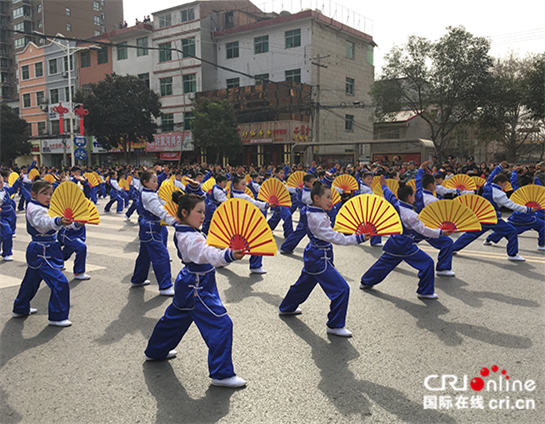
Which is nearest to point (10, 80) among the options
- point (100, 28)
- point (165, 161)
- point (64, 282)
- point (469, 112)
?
point (100, 28)

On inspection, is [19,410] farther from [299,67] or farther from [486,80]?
[299,67]

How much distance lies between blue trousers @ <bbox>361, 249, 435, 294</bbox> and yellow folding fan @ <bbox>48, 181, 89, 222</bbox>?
3.84 m

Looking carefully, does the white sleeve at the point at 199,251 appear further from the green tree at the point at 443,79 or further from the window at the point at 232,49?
the window at the point at 232,49

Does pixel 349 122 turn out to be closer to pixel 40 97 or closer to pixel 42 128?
pixel 42 128

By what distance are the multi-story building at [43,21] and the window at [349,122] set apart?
126 feet

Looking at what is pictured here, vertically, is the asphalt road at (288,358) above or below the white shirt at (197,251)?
below

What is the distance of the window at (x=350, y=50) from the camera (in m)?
37.7

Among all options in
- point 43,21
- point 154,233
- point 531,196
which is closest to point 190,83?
point 43,21

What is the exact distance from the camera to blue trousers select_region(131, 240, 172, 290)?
5910mm

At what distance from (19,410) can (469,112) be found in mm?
26219

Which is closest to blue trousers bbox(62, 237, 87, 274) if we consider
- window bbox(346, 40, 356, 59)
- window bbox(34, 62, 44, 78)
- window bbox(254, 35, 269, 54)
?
window bbox(254, 35, 269, 54)

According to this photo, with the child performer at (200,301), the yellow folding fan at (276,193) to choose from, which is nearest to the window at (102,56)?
the yellow folding fan at (276,193)

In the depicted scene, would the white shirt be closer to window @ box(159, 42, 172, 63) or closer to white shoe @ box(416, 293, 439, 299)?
white shoe @ box(416, 293, 439, 299)

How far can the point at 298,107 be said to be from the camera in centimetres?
3250
